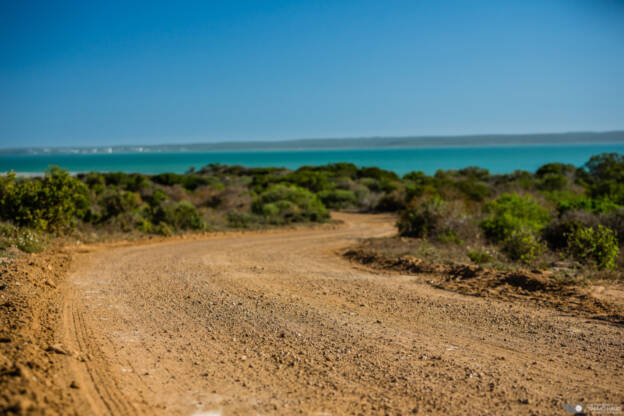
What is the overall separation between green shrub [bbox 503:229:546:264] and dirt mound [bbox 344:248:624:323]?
6.45 feet

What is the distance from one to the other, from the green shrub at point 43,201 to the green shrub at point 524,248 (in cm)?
1407

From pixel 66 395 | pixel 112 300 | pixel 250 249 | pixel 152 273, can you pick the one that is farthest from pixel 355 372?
pixel 250 249

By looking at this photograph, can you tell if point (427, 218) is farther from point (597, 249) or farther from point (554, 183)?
point (554, 183)

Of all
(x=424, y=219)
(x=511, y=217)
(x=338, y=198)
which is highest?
(x=511, y=217)

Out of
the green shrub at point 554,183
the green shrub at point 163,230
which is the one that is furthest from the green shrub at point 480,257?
the green shrub at point 554,183

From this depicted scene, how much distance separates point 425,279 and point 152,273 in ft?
20.0

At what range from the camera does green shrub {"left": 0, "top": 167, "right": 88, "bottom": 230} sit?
15.2m

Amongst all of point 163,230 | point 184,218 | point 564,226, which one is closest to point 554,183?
point 564,226

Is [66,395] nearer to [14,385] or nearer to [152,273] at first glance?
[14,385]

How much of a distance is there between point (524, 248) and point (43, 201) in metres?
14.6

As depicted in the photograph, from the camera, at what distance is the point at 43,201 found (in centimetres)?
1555

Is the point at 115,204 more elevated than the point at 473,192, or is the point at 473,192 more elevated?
the point at 115,204

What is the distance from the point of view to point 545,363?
17.3ft

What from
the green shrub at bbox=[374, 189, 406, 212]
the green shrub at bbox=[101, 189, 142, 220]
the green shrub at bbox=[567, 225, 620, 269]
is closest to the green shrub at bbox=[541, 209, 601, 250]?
the green shrub at bbox=[567, 225, 620, 269]
